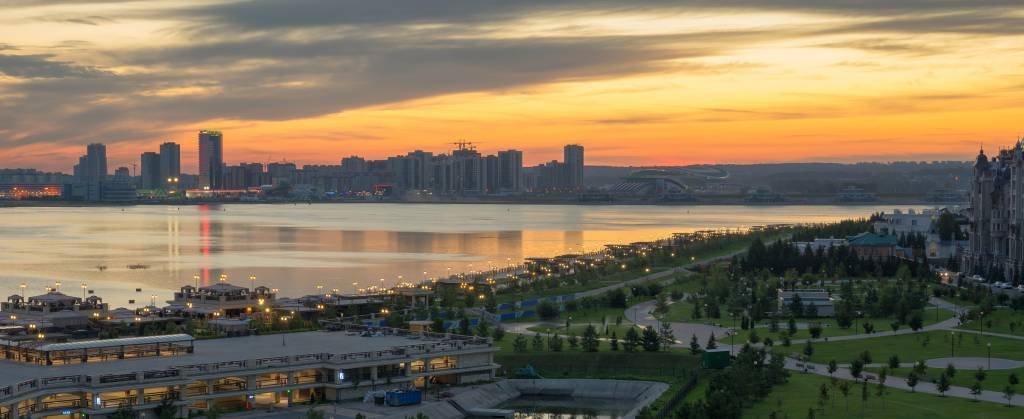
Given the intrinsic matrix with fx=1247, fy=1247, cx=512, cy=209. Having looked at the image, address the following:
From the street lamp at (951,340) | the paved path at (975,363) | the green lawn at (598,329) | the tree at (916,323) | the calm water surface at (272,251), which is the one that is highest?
the tree at (916,323)

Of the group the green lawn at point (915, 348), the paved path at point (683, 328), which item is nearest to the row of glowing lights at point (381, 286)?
the paved path at point (683, 328)

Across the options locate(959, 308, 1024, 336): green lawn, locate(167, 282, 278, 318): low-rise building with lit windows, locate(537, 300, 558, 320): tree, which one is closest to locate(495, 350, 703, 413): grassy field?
locate(537, 300, 558, 320): tree

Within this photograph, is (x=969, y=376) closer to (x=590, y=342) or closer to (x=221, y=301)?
(x=590, y=342)

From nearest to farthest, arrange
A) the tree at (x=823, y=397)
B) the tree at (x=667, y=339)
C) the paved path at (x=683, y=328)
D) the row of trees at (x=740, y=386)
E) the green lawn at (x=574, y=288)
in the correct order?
1. the row of trees at (x=740, y=386)
2. the tree at (x=823, y=397)
3. the tree at (x=667, y=339)
4. the paved path at (x=683, y=328)
5. the green lawn at (x=574, y=288)

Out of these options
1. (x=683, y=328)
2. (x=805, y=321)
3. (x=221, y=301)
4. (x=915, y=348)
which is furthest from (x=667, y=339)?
(x=221, y=301)

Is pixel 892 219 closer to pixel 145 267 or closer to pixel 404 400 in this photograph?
pixel 145 267

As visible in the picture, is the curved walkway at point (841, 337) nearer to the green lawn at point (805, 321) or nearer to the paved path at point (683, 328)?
the paved path at point (683, 328)

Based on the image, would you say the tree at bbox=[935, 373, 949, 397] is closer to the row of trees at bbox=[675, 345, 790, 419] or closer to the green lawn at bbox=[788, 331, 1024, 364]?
the row of trees at bbox=[675, 345, 790, 419]
